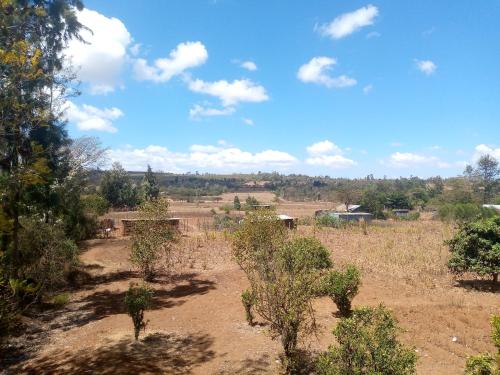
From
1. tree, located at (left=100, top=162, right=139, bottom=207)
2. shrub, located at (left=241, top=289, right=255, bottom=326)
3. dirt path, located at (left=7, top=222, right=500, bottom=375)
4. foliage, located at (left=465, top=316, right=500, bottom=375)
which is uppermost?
tree, located at (left=100, top=162, right=139, bottom=207)

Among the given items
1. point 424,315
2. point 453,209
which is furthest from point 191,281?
point 453,209

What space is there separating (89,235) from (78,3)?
51.3 feet

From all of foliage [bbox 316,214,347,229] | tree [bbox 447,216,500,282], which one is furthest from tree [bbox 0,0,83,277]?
foliage [bbox 316,214,347,229]

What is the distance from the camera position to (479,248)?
12.6 m

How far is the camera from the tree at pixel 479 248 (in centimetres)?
1231

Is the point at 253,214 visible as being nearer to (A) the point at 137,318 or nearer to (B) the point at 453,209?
(A) the point at 137,318

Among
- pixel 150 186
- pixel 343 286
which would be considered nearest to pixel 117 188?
pixel 150 186

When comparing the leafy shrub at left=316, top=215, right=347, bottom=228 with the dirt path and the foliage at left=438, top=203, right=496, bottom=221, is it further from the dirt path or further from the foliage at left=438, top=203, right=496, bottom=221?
the dirt path

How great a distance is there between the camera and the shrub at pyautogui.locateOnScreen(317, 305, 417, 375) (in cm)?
487

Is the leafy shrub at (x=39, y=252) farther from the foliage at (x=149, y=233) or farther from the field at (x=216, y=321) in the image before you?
the foliage at (x=149, y=233)

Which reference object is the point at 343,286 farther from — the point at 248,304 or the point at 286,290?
the point at 286,290

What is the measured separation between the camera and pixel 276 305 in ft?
21.4

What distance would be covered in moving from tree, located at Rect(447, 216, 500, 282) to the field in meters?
0.72

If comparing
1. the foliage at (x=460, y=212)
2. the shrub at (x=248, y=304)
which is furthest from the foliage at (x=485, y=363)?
the foliage at (x=460, y=212)
